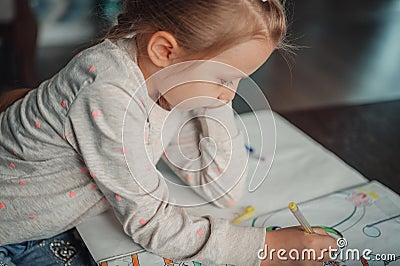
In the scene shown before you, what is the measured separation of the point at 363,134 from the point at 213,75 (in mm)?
488

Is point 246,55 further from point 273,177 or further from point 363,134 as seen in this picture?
point 363,134

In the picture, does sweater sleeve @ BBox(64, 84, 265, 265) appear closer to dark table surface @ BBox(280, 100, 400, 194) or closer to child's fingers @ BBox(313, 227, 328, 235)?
child's fingers @ BBox(313, 227, 328, 235)

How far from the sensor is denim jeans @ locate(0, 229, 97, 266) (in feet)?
2.36

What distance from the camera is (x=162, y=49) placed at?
0.64 m

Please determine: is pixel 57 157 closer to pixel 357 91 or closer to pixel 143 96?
pixel 143 96

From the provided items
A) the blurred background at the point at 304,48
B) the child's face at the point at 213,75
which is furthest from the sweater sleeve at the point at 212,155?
the blurred background at the point at 304,48

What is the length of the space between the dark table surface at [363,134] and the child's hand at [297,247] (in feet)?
0.91

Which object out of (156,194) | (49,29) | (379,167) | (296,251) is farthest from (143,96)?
(49,29)

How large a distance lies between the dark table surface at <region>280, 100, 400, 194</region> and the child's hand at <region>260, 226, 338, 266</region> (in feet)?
0.91

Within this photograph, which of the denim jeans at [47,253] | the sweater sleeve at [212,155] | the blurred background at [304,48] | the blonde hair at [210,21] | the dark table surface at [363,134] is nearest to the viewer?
the blonde hair at [210,21]

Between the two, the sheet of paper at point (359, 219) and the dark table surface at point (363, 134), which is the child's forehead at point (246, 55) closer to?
the sheet of paper at point (359, 219)

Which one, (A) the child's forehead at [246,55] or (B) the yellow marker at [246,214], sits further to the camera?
(B) the yellow marker at [246,214]

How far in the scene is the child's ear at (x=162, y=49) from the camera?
24.5 inches

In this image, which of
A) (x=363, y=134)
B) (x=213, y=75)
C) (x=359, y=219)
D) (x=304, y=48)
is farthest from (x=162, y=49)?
(x=304, y=48)
